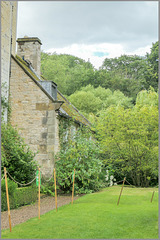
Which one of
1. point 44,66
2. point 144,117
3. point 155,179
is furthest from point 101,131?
point 44,66

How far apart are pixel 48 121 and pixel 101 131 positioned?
24.0 feet

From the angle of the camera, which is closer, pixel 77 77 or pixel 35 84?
pixel 35 84

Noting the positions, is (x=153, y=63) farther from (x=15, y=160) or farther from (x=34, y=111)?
(x=15, y=160)

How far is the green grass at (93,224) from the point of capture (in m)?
8.20

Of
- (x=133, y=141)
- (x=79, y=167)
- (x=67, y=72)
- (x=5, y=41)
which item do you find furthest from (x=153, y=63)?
(x=5, y=41)

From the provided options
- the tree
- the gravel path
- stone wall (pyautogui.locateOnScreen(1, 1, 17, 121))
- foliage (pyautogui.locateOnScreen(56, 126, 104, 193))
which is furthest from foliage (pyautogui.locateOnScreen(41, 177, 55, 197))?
the tree

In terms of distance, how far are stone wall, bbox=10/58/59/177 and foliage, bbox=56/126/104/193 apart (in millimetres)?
597

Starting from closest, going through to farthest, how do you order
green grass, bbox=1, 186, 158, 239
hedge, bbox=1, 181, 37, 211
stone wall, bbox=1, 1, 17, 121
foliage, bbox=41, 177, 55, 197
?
1. green grass, bbox=1, 186, 158, 239
2. hedge, bbox=1, 181, 37, 211
3. stone wall, bbox=1, 1, 17, 121
4. foliage, bbox=41, 177, 55, 197

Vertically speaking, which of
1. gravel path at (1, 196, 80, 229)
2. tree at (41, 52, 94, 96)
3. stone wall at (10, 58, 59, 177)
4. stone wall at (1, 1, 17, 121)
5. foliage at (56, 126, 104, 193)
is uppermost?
tree at (41, 52, 94, 96)

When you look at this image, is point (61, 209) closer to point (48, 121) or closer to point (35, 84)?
point (48, 121)

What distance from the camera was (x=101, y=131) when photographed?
2373 centimetres

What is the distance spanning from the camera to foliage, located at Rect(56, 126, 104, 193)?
55.1ft

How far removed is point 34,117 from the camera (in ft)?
57.3

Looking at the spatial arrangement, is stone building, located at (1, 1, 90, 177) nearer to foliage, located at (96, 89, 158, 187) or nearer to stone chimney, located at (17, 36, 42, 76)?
stone chimney, located at (17, 36, 42, 76)
